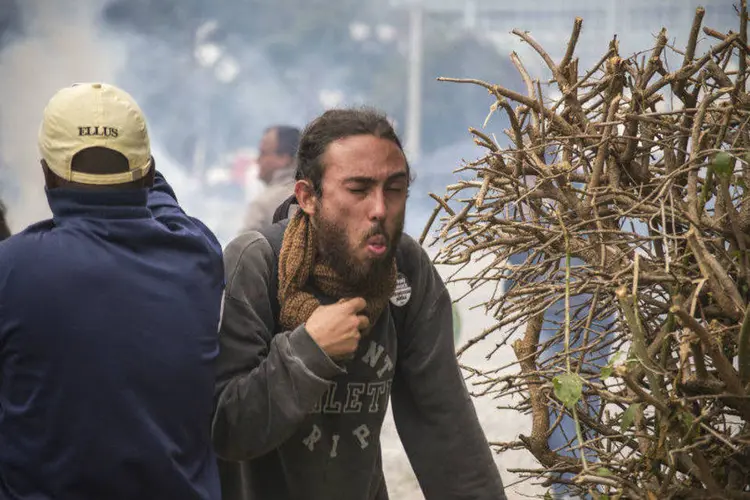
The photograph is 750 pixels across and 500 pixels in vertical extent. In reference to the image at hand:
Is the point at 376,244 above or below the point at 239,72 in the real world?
below

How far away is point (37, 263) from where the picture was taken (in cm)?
173

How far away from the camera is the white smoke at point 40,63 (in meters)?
5.95

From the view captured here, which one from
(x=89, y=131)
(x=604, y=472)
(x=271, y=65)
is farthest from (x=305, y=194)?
(x=271, y=65)

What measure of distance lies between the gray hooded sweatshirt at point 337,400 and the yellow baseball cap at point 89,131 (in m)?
0.36

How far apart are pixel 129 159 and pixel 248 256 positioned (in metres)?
0.37

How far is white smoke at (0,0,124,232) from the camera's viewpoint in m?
5.95

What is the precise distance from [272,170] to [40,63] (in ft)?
5.08

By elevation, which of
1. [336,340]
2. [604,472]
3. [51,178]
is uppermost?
[51,178]

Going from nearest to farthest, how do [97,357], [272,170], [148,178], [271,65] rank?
[97,357], [148,178], [272,170], [271,65]

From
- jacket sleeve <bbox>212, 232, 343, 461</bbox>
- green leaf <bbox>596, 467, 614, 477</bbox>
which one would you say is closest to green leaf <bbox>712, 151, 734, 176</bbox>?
green leaf <bbox>596, 467, 614, 477</bbox>

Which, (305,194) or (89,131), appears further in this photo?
(305,194)

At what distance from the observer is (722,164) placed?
6.35ft

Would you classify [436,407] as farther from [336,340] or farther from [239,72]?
[239,72]

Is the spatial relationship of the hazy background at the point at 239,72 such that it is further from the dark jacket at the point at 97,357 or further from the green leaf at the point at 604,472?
the dark jacket at the point at 97,357
